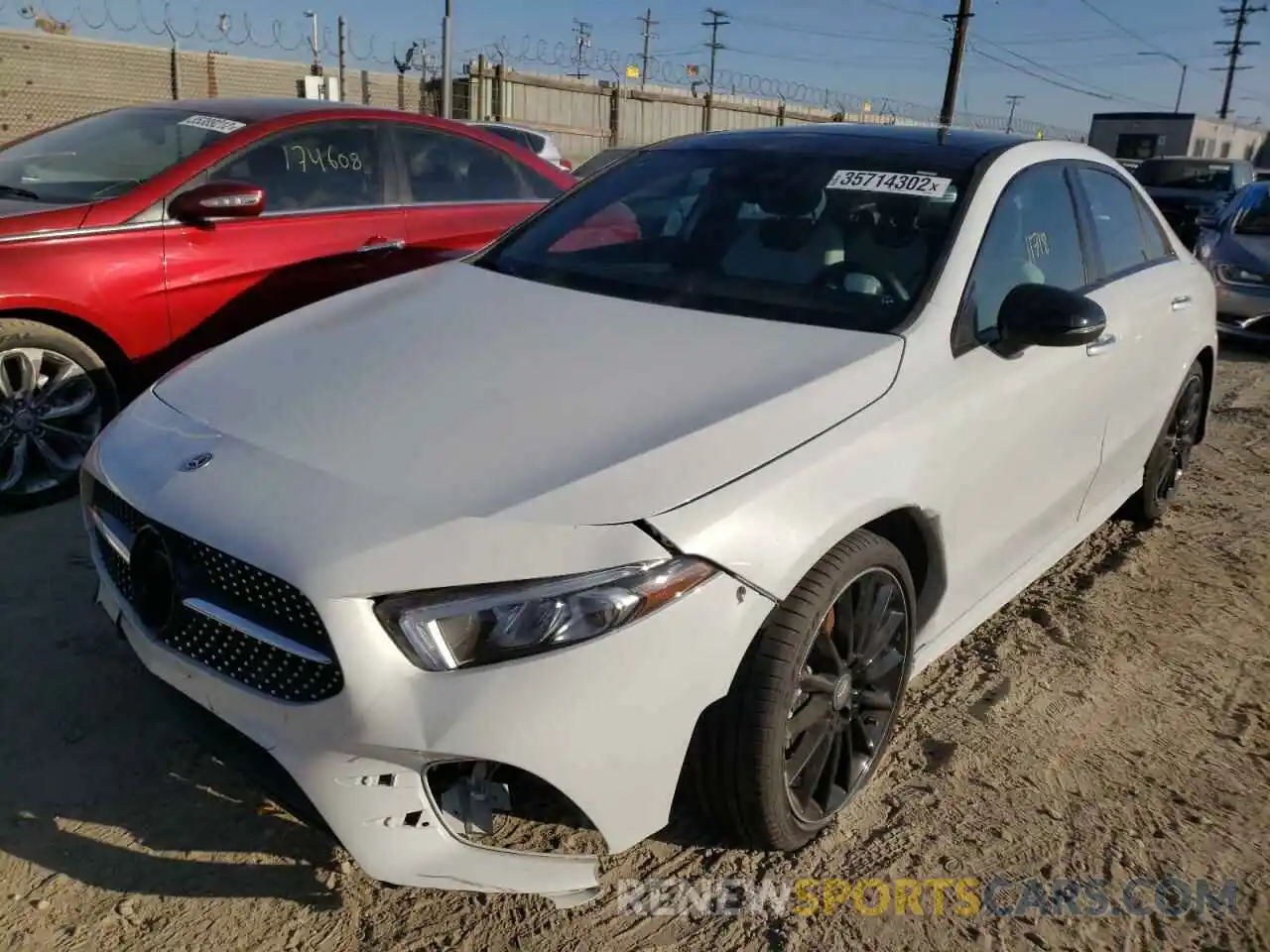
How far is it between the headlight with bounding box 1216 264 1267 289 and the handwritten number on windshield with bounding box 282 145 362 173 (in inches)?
285

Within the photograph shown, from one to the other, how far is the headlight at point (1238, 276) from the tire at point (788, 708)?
25.3 ft

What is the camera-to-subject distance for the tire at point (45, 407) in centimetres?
394

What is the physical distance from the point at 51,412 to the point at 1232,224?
947 cm

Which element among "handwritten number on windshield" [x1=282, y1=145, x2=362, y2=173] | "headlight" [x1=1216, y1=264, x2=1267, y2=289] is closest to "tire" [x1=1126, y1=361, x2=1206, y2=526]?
"handwritten number on windshield" [x1=282, y1=145, x2=362, y2=173]

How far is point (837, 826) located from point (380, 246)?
3603 millimetres

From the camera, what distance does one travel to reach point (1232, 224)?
30.7 feet

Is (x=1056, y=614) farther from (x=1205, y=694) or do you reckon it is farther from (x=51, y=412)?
(x=51, y=412)

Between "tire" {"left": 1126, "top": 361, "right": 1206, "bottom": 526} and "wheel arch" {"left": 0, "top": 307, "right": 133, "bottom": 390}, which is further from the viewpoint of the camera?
"tire" {"left": 1126, "top": 361, "right": 1206, "bottom": 526}

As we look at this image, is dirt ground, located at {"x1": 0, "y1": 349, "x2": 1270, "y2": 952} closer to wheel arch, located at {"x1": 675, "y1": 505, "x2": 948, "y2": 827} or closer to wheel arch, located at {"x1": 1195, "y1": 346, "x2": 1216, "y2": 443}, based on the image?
wheel arch, located at {"x1": 675, "y1": 505, "x2": 948, "y2": 827}

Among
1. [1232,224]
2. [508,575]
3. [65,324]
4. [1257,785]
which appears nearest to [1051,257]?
[1257,785]

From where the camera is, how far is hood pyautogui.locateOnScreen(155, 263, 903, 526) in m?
2.01

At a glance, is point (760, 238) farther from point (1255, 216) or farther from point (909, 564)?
point (1255, 216)

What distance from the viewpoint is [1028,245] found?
10.4 ft

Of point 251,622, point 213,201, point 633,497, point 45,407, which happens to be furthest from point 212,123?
point 633,497
